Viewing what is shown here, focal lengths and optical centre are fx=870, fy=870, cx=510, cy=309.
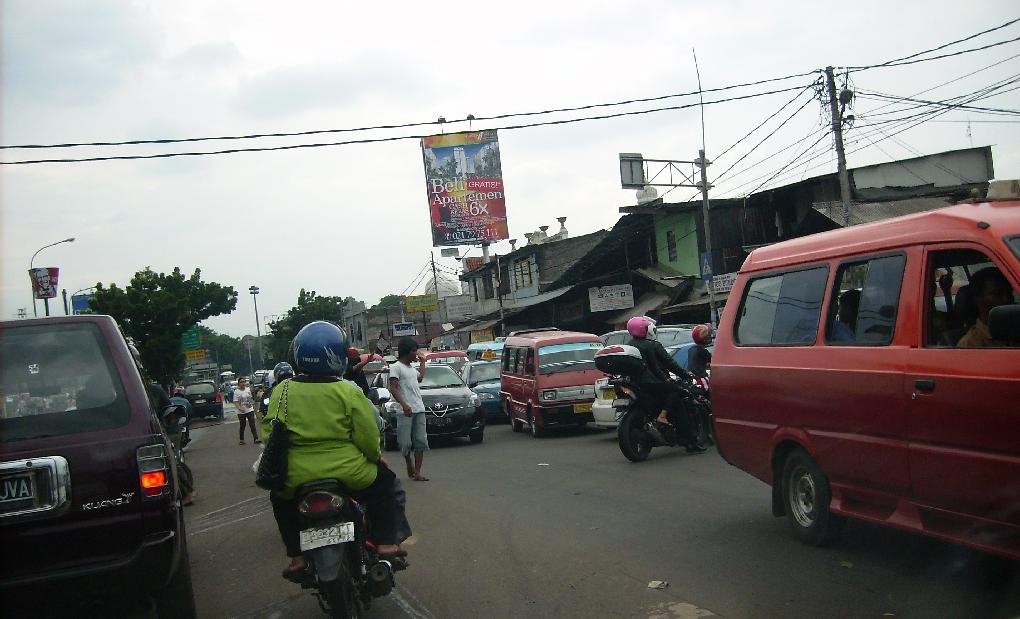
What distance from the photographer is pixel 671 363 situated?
37.7 feet

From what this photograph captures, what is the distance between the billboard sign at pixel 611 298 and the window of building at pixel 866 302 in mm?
30224

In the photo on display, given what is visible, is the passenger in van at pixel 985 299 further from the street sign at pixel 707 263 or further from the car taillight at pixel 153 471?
the street sign at pixel 707 263

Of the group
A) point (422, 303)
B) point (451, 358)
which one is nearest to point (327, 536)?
point (451, 358)

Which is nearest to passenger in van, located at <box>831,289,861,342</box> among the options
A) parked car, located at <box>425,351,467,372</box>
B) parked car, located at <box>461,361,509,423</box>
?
parked car, located at <box>461,361,509,423</box>

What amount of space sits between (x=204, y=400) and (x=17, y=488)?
38.2m

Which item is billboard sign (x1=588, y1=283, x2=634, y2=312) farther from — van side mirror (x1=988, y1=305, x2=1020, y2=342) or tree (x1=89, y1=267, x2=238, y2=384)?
van side mirror (x1=988, y1=305, x2=1020, y2=342)

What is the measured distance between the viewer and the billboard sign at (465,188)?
38.0 meters

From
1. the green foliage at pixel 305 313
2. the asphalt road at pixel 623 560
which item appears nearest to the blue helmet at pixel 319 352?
the asphalt road at pixel 623 560

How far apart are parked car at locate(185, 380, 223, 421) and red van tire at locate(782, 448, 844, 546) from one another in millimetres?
37163

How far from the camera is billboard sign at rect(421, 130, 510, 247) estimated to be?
125 ft

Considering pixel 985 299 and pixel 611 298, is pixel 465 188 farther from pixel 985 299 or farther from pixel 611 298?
pixel 985 299

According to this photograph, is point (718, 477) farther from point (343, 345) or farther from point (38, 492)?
point (38, 492)

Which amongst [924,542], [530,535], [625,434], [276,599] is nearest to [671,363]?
[625,434]

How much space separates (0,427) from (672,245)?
111 feet
